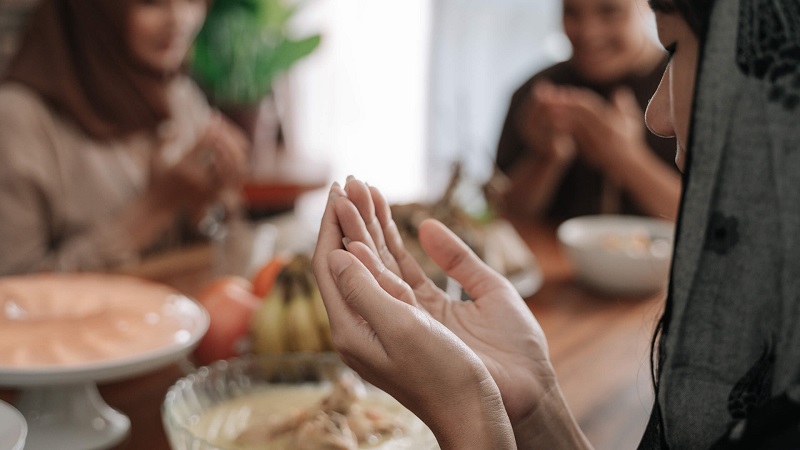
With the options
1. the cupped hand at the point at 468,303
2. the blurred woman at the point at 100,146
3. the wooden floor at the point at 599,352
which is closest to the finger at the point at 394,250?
the cupped hand at the point at 468,303

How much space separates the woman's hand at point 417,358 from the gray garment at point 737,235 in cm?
14

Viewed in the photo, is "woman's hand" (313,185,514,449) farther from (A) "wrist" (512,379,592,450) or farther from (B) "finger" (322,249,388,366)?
(A) "wrist" (512,379,592,450)

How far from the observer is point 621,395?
1.09 metres

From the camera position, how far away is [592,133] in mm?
2131

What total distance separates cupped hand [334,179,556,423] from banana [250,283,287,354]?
0.96 feet

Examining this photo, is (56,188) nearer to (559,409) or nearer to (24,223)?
(24,223)

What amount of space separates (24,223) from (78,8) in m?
0.60

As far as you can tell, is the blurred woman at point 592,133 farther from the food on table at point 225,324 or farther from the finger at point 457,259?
the finger at point 457,259

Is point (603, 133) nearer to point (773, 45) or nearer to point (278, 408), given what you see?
point (278, 408)

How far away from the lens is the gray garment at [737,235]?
466mm

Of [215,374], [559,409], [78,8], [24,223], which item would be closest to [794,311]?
[559,409]

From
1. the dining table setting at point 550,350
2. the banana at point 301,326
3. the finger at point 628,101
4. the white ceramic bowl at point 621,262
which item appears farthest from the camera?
the finger at point 628,101

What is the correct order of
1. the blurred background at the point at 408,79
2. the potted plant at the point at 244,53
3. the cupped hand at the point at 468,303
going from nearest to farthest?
1. the cupped hand at the point at 468,303
2. the potted plant at the point at 244,53
3. the blurred background at the point at 408,79

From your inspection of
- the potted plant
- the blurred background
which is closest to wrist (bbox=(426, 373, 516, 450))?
the potted plant
